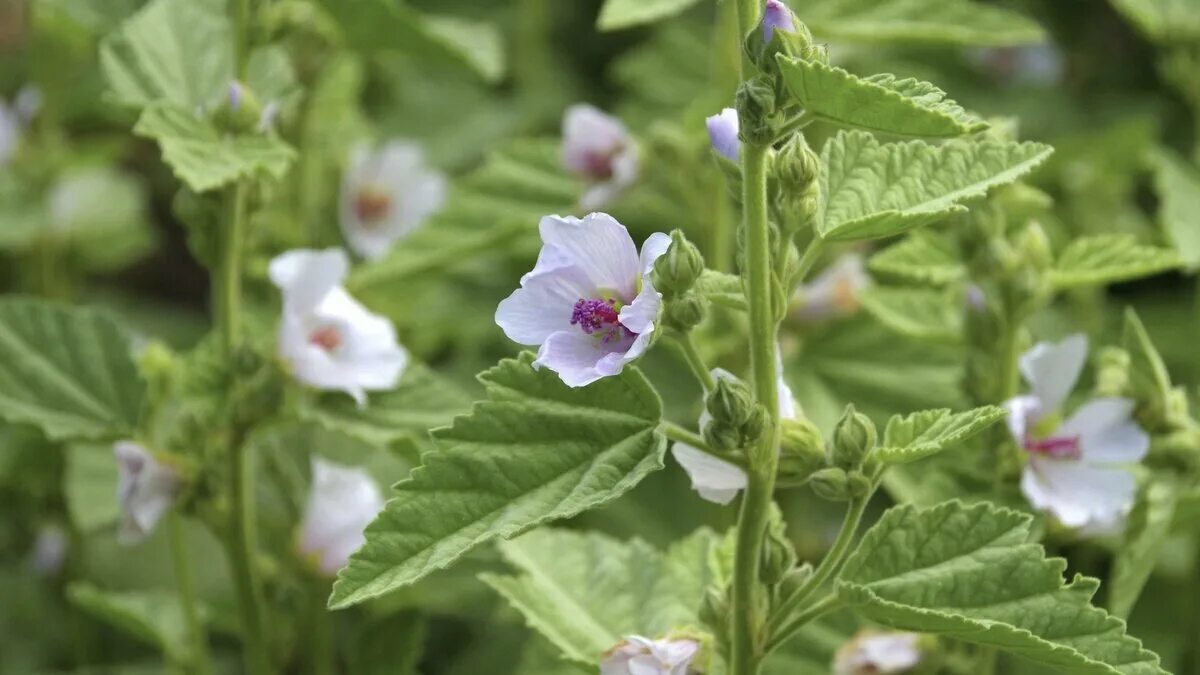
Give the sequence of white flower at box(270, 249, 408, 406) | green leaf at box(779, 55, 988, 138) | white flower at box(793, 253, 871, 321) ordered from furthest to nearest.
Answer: white flower at box(793, 253, 871, 321)
white flower at box(270, 249, 408, 406)
green leaf at box(779, 55, 988, 138)

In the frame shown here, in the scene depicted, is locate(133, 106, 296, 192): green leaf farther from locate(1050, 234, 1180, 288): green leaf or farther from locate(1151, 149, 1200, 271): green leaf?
locate(1151, 149, 1200, 271): green leaf

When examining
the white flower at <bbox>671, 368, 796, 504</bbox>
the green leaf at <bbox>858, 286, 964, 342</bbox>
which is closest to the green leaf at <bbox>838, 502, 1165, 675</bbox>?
the white flower at <bbox>671, 368, 796, 504</bbox>

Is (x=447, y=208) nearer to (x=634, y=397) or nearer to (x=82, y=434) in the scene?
(x=82, y=434)

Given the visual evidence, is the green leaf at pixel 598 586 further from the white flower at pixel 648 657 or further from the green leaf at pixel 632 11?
the green leaf at pixel 632 11

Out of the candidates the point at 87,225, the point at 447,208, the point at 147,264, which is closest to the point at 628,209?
the point at 447,208

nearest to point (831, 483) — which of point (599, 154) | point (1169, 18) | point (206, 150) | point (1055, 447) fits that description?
point (1055, 447)

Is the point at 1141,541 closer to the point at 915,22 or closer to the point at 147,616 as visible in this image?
the point at 915,22
